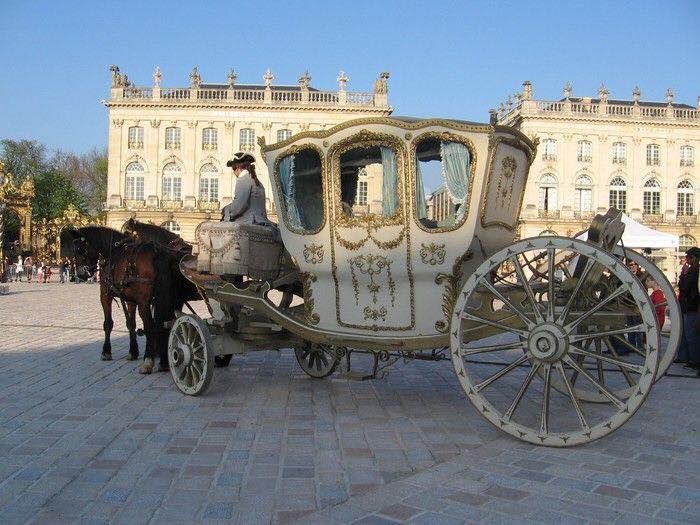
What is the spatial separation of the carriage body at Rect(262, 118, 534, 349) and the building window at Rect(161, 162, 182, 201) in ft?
151

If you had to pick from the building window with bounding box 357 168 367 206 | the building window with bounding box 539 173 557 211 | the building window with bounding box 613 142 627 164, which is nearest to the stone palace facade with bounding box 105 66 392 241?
the building window with bounding box 539 173 557 211

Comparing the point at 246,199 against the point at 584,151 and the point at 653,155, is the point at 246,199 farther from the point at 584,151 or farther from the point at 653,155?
the point at 653,155

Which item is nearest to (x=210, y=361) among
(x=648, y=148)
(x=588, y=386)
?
(x=588, y=386)

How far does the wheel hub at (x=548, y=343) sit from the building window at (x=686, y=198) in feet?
181

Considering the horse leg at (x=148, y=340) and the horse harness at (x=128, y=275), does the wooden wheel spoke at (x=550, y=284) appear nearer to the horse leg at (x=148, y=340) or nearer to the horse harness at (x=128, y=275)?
the horse leg at (x=148, y=340)

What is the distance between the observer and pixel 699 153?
53.1m

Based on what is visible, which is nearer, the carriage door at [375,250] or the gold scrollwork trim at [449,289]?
the gold scrollwork trim at [449,289]

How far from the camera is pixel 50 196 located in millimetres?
57844

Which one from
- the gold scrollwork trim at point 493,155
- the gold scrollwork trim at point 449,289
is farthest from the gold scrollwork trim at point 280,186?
the gold scrollwork trim at point 493,155

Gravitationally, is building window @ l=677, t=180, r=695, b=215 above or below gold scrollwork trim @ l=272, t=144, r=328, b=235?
above

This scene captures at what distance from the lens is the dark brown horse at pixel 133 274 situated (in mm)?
7715

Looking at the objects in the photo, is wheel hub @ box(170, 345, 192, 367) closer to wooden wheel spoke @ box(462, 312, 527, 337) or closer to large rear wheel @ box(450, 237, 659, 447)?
large rear wheel @ box(450, 237, 659, 447)

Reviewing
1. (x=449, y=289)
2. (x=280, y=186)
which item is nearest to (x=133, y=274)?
(x=280, y=186)

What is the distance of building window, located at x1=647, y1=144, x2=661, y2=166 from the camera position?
173ft
